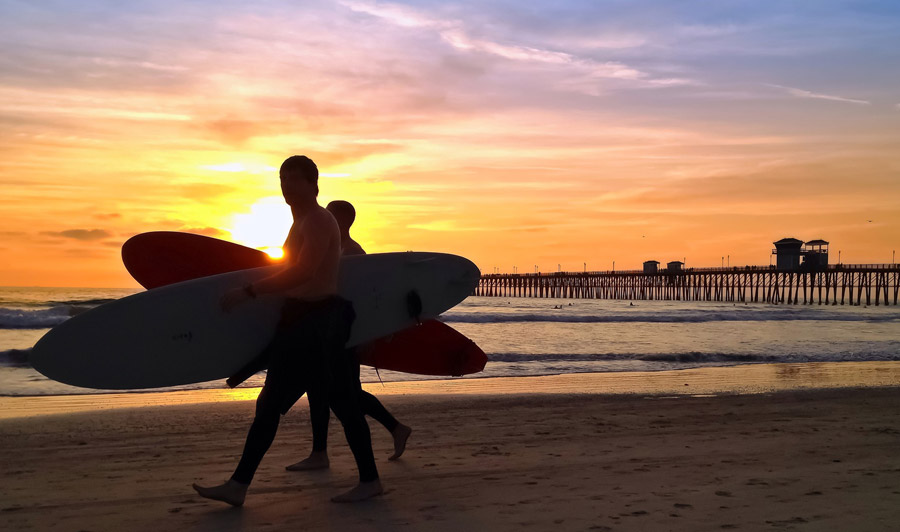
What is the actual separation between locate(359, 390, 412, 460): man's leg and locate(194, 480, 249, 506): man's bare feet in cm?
103

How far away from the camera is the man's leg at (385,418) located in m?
4.30

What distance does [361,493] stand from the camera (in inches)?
138

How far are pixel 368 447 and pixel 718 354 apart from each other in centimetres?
1181

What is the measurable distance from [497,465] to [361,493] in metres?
1.08

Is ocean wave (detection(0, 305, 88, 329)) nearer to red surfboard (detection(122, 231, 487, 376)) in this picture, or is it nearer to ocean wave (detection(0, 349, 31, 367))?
ocean wave (detection(0, 349, 31, 367))

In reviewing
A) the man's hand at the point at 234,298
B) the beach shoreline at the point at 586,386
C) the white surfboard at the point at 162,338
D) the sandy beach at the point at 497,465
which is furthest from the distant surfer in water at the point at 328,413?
the beach shoreline at the point at 586,386

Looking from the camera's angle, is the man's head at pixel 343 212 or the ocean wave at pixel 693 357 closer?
the man's head at pixel 343 212

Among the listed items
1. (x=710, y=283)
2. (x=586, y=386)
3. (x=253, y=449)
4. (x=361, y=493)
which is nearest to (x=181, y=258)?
(x=253, y=449)

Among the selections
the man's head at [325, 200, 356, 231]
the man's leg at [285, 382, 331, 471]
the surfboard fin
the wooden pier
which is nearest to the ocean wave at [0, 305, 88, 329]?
the man's leg at [285, 382, 331, 471]

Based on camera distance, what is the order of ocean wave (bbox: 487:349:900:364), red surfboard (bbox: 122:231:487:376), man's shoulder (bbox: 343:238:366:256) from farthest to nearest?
ocean wave (bbox: 487:349:900:364) < red surfboard (bbox: 122:231:487:376) < man's shoulder (bbox: 343:238:366:256)

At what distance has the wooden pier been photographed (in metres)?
61.1

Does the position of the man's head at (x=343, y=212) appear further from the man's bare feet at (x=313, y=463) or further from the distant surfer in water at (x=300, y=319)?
the man's bare feet at (x=313, y=463)

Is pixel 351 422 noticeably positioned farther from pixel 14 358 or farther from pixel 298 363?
Answer: pixel 14 358

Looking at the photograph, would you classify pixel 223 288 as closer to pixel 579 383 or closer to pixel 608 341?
pixel 579 383
